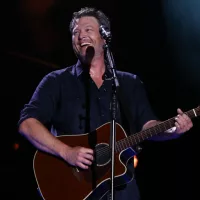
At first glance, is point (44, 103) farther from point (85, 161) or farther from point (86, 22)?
point (86, 22)

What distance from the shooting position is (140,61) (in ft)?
15.9

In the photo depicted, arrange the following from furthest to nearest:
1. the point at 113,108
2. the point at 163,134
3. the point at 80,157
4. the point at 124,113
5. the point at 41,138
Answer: the point at 124,113 < the point at 163,134 < the point at 41,138 < the point at 80,157 < the point at 113,108

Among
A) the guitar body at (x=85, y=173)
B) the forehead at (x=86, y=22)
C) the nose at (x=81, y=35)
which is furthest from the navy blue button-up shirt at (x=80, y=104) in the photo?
the forehead at (x=86, y=22)

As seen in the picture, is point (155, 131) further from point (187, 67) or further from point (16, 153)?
point (16, 153)

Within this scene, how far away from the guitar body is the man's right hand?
0.07 m

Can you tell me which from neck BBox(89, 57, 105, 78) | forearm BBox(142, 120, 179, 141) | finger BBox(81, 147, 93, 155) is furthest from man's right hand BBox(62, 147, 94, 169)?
neck BBox(89, 57, 105, 78)

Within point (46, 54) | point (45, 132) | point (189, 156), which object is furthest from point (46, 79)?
point (189, 156)

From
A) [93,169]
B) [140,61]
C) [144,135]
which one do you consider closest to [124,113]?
[144,135]

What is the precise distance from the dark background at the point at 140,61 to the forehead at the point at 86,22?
136cm

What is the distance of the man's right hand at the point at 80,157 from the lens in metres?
2.88

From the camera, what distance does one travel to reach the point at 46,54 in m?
5.15

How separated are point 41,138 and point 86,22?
116cm

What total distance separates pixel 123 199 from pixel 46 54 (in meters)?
2.75

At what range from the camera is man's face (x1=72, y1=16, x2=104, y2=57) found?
10.9ft
